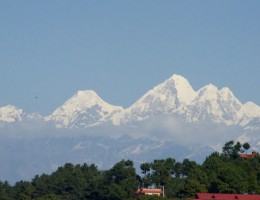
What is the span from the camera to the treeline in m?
119

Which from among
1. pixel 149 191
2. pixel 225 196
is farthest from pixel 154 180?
pixel 225 196

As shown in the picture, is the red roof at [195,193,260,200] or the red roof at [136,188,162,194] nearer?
the red roof at [195,193,260,200]

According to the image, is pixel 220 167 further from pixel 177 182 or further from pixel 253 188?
pixel 177 182

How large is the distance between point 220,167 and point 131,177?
55.8 ft

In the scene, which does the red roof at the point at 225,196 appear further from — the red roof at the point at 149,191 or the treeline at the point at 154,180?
the red roof at the point at 149,191

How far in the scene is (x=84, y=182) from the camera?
474 feet

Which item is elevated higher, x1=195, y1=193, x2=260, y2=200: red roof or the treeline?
the treeline

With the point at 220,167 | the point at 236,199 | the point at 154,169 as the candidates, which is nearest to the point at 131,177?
the point at 154,169

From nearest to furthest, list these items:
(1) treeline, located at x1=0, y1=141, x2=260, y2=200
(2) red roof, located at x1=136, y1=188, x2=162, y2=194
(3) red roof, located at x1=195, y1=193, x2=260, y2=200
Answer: (3) red roof, located at x1=195, y1=193, x2=260, y2=200
(1) treeline, located at x1=0, y1=141, x2=260, y2=200
(2) red roof, located at x1=136, y1=188, x2=162, y2=194

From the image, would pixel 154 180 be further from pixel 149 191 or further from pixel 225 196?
pixel 225 196

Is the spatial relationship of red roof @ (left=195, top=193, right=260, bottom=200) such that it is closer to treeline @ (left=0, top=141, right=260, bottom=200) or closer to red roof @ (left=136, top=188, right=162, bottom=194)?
treeline @ (left=0, top=141, right=260, bottom=200)

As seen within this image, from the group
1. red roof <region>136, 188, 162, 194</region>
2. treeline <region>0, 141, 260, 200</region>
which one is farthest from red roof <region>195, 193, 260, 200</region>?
red roof <region>136, 188, 162, 194</region>

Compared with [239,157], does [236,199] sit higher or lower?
lower

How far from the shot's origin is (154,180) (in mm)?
138875
